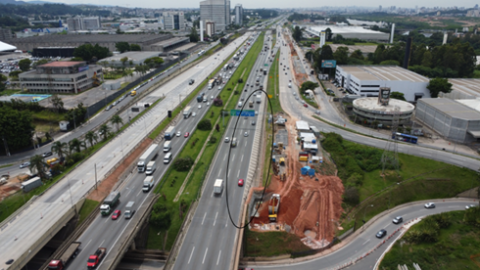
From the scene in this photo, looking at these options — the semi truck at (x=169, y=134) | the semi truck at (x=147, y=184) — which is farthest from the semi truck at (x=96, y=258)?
the semi truck at (x=169, y=134)

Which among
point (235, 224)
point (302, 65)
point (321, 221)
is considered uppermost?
point (302, 65)

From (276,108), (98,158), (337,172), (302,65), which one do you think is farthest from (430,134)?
(302,65)

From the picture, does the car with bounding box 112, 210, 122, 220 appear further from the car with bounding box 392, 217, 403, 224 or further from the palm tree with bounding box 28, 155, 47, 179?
the car with bounding box 392, 217, 403, 224

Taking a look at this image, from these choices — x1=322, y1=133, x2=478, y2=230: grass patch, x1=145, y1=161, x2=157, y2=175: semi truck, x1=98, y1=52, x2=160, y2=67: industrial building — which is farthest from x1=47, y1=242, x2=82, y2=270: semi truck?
x1=98, y1=52, x2=160, y2=67: industrial building

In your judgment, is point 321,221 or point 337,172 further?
point 337,172

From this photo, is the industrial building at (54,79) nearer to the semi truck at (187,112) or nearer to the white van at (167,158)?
the semi truck at (187,112)

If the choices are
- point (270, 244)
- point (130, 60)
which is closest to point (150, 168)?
point (270, 244)

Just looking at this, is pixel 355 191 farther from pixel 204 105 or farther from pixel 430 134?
pixel 204 105
